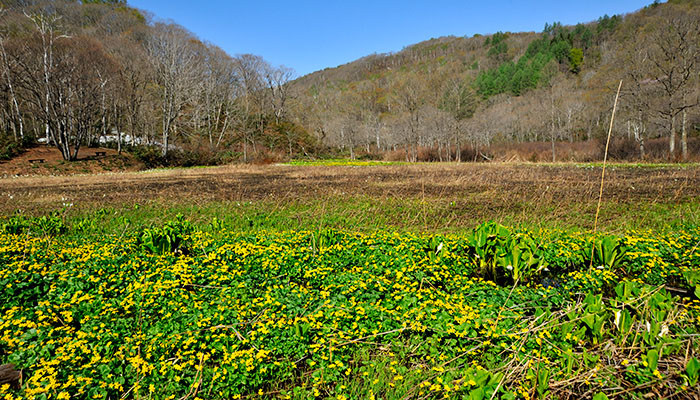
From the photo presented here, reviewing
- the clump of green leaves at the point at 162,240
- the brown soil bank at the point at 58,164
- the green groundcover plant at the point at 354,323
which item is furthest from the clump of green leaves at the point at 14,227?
the brown soil bank at the point at 58,164

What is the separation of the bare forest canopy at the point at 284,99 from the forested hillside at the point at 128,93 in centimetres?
22

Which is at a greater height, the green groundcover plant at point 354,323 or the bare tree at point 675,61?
the bare tree at point 675,61

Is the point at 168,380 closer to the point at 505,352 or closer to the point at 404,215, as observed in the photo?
the point at 505,352

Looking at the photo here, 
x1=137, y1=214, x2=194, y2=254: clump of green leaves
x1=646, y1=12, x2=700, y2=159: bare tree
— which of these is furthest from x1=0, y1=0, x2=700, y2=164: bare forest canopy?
x1=137, y1=214, x2=194, y2=254: clump of green leaves

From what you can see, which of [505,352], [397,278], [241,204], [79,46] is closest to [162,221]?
[241,204]

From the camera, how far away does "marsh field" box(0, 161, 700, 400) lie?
2.41 m

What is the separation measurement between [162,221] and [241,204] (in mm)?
2315

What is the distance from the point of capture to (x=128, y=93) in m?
42.3

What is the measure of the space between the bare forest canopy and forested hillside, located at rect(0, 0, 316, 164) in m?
0.22

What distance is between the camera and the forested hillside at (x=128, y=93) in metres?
28.6

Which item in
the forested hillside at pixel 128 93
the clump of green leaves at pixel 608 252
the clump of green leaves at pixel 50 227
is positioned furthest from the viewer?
the forested hillside at pixel 128 93

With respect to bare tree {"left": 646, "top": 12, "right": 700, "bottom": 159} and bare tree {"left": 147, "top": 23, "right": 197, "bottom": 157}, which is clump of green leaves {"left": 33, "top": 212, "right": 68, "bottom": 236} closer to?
→ bare tree {"left": 147, "top": 23, "right": 197, "bottom": 157}

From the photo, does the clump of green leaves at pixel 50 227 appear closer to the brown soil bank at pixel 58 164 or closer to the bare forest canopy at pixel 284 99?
the brown soil bank at pixel 58 164

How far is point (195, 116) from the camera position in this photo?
50.7 m
